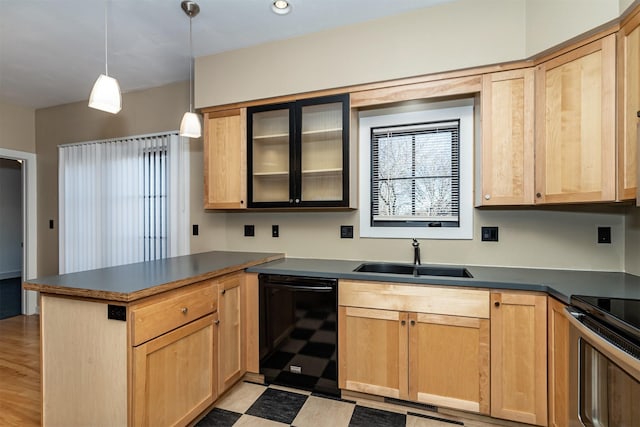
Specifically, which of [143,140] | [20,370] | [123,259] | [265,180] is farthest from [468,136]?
[20,370]

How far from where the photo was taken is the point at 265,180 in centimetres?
263

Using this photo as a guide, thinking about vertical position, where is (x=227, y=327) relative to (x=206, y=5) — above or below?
below

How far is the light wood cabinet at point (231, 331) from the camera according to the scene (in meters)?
2.05

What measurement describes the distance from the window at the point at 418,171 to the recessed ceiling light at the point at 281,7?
94cm

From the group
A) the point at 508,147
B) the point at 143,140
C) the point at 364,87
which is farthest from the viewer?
the point at 143,140

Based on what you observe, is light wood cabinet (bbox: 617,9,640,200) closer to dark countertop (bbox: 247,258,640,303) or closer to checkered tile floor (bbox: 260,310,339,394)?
dark countertop (bbox: 247,258,640,303)

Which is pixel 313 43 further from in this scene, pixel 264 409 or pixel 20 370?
pixel 20 370

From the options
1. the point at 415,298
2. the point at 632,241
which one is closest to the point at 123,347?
the point at 415,298

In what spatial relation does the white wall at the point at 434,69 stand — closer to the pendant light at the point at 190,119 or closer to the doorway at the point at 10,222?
the pendant light at the point at 190,119

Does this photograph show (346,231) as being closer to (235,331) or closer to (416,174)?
(416,174)

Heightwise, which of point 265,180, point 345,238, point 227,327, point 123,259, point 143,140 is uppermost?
point 143,140

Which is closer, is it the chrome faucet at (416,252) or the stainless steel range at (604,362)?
the stainless steel range at (604,362)

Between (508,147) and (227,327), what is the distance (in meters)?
2.19

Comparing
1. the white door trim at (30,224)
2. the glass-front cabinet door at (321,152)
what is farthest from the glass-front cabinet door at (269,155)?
the white door trim at (30,224)
